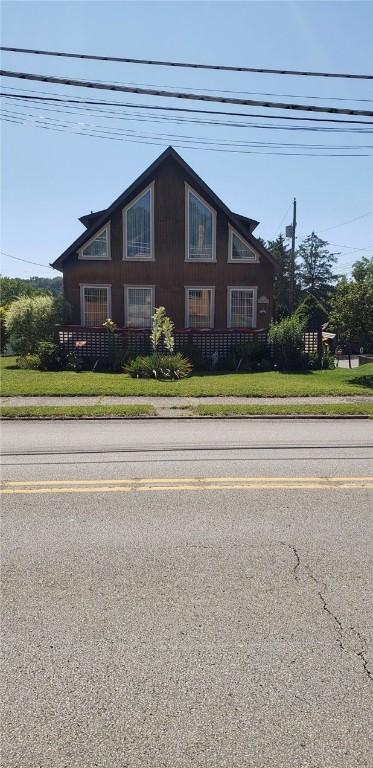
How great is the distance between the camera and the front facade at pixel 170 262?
78.5 feet

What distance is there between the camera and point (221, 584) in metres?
3.80

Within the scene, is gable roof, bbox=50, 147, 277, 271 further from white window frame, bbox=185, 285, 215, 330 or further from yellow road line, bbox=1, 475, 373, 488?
yellow road line, bbox=1, 475, 373, 488

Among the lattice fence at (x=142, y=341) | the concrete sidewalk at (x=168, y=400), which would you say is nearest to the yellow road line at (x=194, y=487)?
the concrete sidewalk at (x=168, y=400)

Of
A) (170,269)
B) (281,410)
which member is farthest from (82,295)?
(281,410)

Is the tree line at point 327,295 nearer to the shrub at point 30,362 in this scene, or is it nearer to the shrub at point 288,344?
the shrub at point 288,344

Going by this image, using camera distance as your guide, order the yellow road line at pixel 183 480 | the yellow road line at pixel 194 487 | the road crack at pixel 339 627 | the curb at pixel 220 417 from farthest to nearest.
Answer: the curb at pixel 220 417 → the yellow road line at pixel 183 480 → the yellow road line at pixel 194 487 → the road crack at pixel 339 627

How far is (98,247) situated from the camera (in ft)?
78.6

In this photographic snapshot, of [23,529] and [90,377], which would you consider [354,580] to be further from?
[90,377]

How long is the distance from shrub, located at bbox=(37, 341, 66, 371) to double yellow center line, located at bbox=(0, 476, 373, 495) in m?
13.6

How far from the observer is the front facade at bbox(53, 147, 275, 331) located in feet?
78.5

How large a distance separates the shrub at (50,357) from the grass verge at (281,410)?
927 cm

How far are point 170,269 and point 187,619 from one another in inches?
876

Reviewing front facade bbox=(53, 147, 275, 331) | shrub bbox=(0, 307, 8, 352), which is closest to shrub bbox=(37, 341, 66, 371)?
front facade bbox=(53, 147, 275, 331)

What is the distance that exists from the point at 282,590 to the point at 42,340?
18.7 metres
